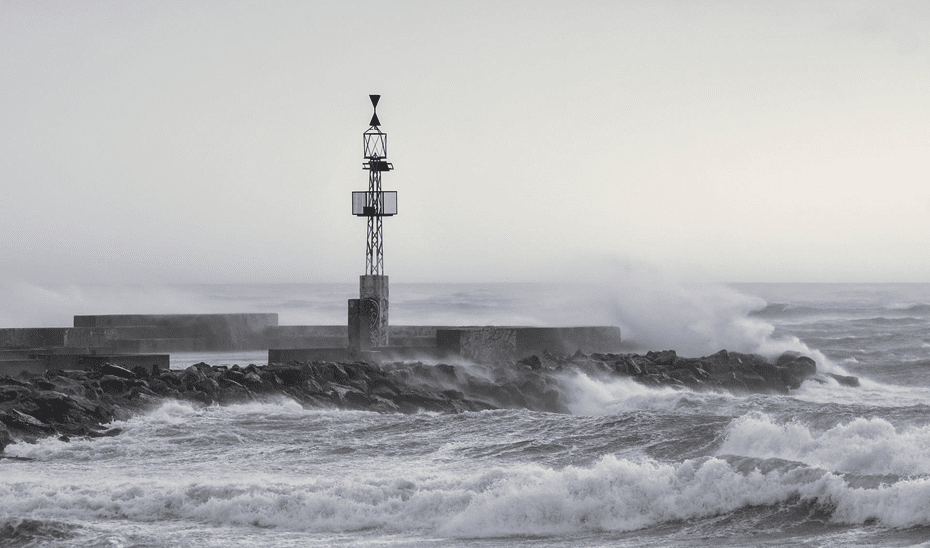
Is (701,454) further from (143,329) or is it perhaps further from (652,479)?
(143,329)

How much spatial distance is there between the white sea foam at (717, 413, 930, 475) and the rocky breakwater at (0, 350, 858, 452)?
499 centimetres

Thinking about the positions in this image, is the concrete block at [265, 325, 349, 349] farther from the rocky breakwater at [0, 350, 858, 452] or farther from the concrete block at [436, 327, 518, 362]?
the rocky breakwater at [0, 350, 858, 452]

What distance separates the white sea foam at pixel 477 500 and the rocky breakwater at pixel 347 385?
276 centimetres

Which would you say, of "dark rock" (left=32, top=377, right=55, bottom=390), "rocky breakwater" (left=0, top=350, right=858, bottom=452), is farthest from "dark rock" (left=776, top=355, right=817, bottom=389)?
"dark rock" (left=32, top=377, right=55, bottom=390)

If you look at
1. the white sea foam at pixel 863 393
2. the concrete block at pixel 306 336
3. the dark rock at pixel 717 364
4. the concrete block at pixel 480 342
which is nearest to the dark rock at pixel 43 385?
the concrete block at pixel 480 342

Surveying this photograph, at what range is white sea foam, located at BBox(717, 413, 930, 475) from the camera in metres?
8.09

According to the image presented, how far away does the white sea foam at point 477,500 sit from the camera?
750cm

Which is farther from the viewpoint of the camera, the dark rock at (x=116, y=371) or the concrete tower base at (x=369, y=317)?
the concrete tower base at (x=369, y=317)

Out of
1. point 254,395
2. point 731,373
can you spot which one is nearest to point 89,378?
point 254,395

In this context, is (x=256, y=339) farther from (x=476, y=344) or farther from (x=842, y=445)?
(x=842, y=445)

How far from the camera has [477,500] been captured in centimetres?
775

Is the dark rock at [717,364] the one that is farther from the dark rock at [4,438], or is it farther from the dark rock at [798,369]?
the dark rock at [4,438]

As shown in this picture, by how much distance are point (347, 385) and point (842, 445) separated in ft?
24.3

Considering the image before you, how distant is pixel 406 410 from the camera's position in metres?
13.5
